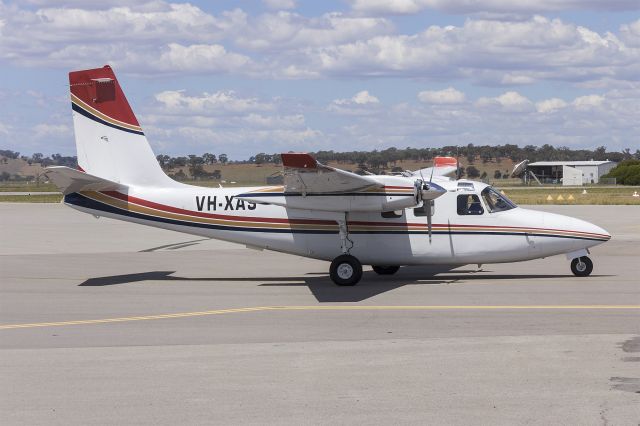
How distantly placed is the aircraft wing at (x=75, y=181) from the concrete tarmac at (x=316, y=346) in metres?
2.26

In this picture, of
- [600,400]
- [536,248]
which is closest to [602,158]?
[536,248]

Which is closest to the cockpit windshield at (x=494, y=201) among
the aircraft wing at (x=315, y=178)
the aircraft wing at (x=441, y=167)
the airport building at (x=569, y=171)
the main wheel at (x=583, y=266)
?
the main wheel at (x=583, y=266)

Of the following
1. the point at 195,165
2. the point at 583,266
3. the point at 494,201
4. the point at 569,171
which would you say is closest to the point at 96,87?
the point at 494,201

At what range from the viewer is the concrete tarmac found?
929 centimetres

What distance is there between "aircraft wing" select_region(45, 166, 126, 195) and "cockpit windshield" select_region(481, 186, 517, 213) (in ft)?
28.5

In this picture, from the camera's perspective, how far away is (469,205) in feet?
66.9

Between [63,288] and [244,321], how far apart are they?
654 cm

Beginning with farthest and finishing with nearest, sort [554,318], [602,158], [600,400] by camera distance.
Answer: [602,158], [554,318], [600,400]

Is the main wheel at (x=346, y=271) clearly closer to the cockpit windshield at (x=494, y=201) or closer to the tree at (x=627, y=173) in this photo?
the cockpit windshield at (x=494, y=201)

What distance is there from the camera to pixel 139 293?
745 inches

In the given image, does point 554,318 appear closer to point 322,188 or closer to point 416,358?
point 416,358

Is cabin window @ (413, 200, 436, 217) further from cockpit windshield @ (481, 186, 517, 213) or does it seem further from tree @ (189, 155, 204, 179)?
tree @ (189, 155, 204, 179)

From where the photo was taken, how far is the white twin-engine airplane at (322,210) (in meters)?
19.8

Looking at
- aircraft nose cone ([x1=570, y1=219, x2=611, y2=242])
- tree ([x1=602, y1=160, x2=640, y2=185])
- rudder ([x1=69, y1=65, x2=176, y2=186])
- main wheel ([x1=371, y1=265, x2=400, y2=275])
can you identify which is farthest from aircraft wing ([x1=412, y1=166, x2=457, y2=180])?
tree ([x1=602, y1=160, x2=640, y2=185])
